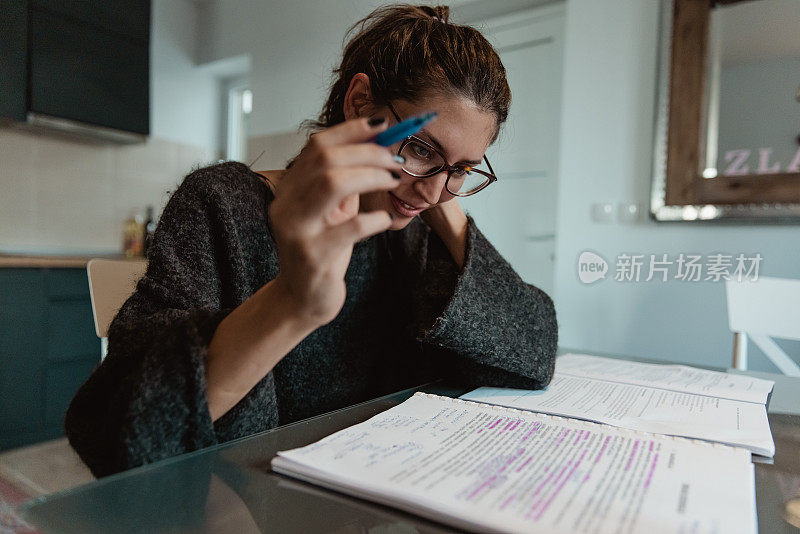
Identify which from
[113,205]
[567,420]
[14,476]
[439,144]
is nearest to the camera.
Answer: [567,420]

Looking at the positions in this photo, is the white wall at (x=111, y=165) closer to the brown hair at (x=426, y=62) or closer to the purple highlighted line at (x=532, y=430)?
the brown hair at (x=426, y=62)

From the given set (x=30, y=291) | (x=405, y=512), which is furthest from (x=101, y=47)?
(x=405, y=512)

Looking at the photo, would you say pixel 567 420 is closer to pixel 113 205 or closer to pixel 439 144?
pixel 439 144

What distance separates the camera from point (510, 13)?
252 cm

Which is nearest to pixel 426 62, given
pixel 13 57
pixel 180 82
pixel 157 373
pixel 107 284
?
pixel 157 373

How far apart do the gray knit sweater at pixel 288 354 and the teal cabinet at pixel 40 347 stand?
5.80ft

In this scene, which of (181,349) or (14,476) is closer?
(181,349)

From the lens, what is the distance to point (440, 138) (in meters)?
0.68

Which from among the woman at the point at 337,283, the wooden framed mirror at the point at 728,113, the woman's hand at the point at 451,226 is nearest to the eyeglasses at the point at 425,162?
the woman at the point at 337,283

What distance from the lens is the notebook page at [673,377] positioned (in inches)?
30.0

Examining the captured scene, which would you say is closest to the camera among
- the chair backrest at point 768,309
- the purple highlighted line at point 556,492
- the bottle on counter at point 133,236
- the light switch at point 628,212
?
the purple highlighted line at point 556,492

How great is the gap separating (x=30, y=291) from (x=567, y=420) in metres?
2.37
